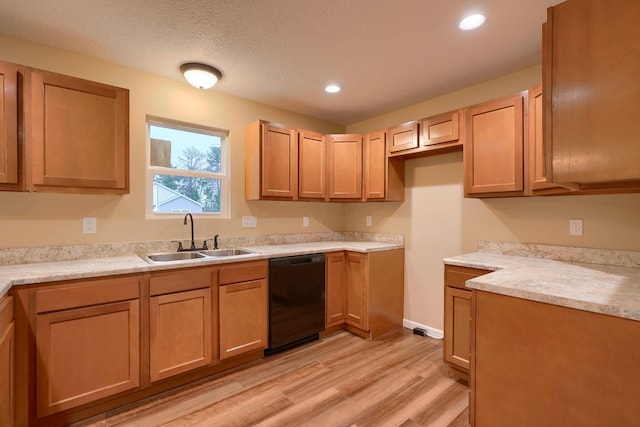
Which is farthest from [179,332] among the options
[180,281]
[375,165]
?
[375,165]

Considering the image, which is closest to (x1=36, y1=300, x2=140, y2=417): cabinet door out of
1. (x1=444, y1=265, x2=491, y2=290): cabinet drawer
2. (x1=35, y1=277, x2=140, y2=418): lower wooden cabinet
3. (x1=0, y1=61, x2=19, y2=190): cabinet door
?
(x1=35, y1=277, x2=140, y2=418): lower wooden cabinet

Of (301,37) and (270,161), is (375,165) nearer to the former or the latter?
(270,161)

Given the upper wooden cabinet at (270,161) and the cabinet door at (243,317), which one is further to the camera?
the upper wooden cabinet at (270,161)

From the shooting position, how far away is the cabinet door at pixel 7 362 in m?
1.39

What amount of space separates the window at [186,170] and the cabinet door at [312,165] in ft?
2.61

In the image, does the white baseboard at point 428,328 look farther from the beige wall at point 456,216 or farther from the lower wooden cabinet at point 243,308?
the lower wooden cabinet at point 243,308

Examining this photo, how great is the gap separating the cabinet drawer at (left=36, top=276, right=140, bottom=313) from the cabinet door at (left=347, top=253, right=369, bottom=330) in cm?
196

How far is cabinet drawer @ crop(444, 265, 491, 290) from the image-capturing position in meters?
2.15

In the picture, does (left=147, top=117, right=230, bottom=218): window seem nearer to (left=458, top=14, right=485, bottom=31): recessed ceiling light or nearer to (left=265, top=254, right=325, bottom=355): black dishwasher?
(left=265, top=254, right=325, bottom=355): black dishwasher

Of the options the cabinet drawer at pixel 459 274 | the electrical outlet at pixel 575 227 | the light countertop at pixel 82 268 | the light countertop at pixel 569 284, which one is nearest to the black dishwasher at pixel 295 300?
the light countertop at pixel 82 268

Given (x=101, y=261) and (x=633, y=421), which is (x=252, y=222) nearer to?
(x=101, y=261)

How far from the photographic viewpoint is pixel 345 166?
350cm

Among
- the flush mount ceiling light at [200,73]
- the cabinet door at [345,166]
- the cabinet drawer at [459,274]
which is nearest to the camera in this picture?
the cabinet drawer at [459,274]

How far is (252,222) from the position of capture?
127 inches
